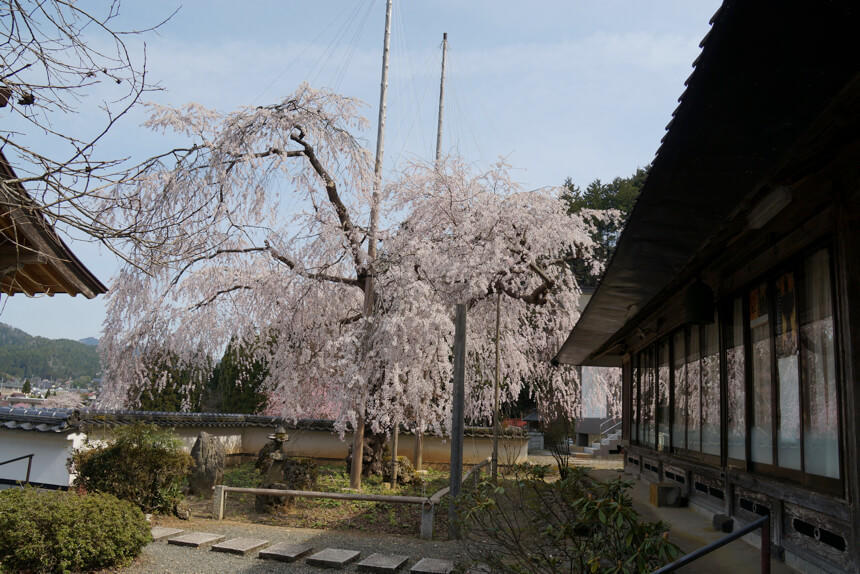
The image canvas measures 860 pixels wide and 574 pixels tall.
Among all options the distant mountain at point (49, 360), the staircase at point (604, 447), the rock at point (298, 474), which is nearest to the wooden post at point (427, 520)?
the rock at point (298, 474)

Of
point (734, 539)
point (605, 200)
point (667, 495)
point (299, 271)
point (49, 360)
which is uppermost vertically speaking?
point (605, 200)

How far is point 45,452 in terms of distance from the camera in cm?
957

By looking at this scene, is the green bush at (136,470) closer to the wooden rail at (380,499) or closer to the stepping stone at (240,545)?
the wooden rail at (380,499)

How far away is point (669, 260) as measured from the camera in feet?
13.4

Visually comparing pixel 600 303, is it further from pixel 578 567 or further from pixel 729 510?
pixel 578 567

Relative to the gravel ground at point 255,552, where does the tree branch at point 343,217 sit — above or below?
above

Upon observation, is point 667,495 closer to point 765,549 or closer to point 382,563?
point 382,563

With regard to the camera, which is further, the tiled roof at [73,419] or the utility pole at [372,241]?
the utility pole at [372,241]

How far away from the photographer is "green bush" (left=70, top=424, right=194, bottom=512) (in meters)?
8.49

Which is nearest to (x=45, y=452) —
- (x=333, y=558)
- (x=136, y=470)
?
(x=136, y=470)

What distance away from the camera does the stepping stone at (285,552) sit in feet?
21.9

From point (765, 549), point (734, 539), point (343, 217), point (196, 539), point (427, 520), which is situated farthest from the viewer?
point (343, 217)

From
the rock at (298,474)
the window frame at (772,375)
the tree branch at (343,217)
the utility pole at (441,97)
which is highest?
the utility pole at (441,97)

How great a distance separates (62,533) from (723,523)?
561 centimetres
